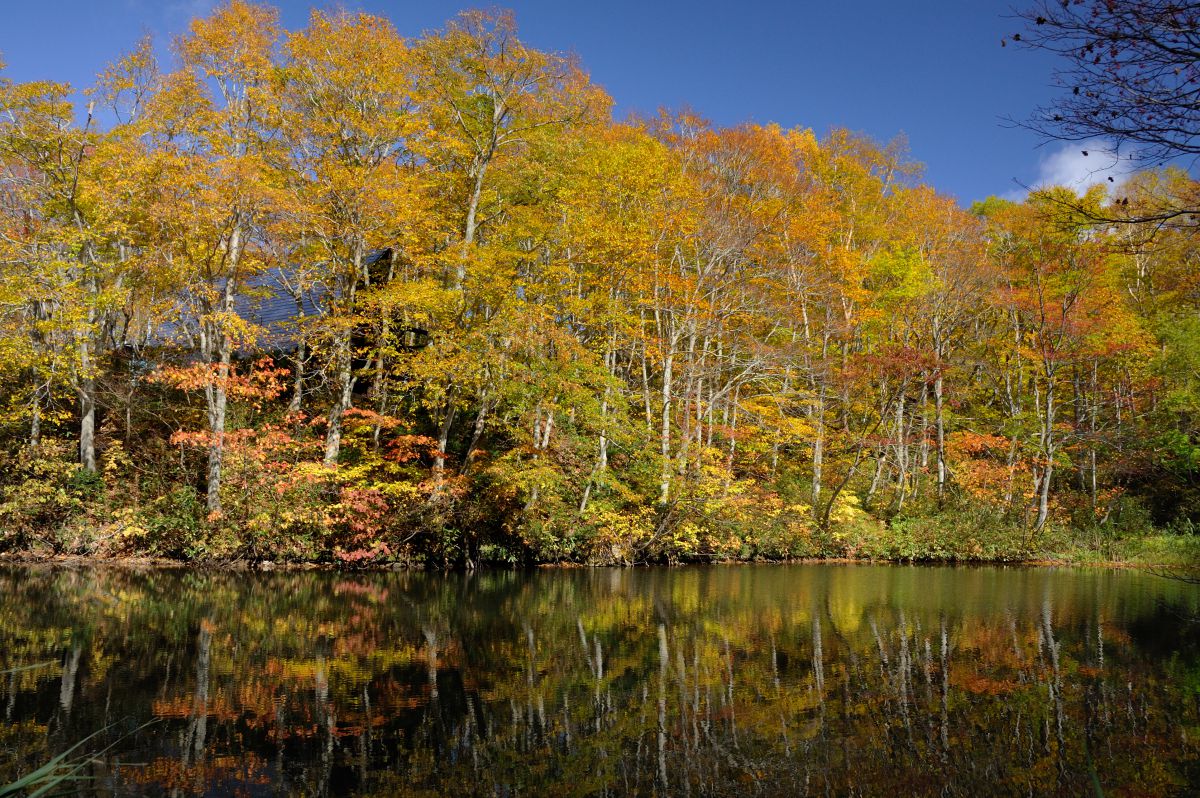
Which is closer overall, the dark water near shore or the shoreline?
the dark water near shore

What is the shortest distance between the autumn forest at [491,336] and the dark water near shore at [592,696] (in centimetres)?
515

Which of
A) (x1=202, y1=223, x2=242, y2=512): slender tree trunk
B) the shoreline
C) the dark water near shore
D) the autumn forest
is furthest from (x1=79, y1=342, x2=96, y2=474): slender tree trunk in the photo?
the dark water near shore

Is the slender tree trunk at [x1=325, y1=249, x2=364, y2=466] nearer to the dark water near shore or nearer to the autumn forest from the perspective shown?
the autumn forest

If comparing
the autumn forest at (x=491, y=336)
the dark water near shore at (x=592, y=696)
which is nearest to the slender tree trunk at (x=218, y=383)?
the autumn forest at (x=491, y=336)

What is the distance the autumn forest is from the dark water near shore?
5.15 metres

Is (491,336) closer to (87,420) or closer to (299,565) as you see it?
(299,565)

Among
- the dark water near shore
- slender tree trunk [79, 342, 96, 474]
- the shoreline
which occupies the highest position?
slender tree trunk [79, 342, 96, 474]

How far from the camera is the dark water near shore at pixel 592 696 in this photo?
14.3 feet

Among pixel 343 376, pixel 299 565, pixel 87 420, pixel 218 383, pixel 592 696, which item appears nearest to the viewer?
pixel 592 696

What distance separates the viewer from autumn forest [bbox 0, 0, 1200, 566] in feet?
51.5

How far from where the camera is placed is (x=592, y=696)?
6094 mm

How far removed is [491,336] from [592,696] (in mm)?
11774

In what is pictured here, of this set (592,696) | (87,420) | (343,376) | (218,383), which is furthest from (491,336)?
(592,696)

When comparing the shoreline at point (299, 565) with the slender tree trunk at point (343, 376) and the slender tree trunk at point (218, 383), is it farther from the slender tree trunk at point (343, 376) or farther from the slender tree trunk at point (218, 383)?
the slender tree trunk at point (343, 376)
